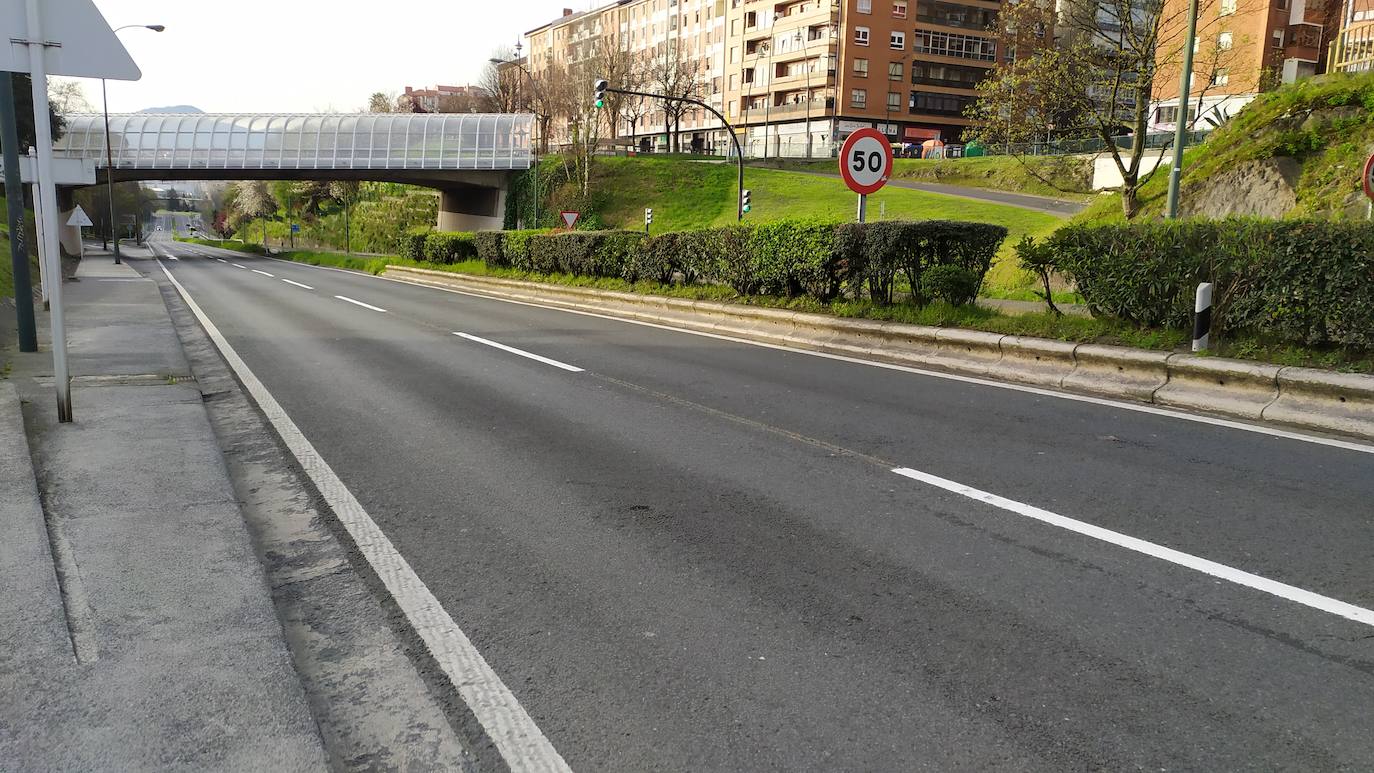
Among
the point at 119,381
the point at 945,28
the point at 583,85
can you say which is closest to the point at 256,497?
the point at 119,381

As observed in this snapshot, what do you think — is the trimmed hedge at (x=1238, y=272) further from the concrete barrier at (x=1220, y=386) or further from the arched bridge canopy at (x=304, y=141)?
the arched bridge canopy at (x=304, y=141)

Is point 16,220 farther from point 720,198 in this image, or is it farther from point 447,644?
point 720,198

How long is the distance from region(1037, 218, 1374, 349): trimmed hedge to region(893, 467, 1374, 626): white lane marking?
4.45m

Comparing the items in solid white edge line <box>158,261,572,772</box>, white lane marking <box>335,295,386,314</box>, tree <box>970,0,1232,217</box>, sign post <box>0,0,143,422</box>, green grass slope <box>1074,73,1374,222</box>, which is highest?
tree <box>970,0,1232,217</box>

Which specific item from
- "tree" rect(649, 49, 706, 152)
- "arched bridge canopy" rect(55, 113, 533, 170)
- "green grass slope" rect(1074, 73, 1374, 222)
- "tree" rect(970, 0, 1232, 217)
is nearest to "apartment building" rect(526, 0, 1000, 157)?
"tree" rect(649, 49, 706, 152)

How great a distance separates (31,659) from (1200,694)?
156 inches

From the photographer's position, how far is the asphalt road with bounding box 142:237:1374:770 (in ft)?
9.36

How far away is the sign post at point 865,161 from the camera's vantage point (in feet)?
40.9

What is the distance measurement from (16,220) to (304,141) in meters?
52.5

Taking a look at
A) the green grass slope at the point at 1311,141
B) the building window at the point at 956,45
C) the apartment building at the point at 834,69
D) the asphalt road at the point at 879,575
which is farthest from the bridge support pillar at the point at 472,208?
the asphalt road at the point at 879,575

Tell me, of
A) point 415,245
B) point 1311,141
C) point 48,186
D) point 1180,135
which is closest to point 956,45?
point 415,245

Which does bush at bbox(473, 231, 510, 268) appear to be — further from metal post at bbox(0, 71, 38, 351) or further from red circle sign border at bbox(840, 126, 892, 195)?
red circle sign border at bbox(840, 126, 892, 195)

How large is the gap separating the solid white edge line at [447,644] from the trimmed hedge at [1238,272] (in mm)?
7560

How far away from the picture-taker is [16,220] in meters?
11.2
